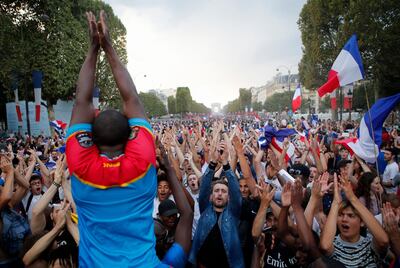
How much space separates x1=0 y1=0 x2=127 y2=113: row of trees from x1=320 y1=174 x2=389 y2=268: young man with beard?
47.5 ft

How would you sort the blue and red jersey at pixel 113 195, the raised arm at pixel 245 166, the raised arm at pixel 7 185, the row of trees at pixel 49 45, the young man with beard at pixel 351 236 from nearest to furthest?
the blue and red jersey at pixel 113 195 → the young man with beard at pixel 351 236 → the raised arm at pixel 7 185 → the raised arm at pixel 245 166 → the row of trees at pixel 49 45

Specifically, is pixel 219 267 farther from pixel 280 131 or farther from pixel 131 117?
pixel 280 131

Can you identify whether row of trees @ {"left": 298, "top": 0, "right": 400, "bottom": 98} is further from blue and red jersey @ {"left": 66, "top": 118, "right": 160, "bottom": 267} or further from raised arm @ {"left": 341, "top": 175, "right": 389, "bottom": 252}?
blue and red jersey @ {"left": 66, "top": 118, "right": 160, "bottom": 267}

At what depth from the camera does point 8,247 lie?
3723 mm

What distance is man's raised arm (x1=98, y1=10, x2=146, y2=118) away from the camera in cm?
190

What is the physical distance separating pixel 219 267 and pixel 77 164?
80.7 inches

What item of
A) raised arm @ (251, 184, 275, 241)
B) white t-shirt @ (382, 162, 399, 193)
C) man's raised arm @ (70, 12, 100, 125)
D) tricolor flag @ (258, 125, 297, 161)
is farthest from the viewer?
tricolor flag @ (258, 125, 297, 161)

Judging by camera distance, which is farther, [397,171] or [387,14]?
[387,14]

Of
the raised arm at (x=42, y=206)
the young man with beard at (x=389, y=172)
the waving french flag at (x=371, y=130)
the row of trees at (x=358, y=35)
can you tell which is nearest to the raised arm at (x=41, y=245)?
the raised arm at (x=42, y=206)

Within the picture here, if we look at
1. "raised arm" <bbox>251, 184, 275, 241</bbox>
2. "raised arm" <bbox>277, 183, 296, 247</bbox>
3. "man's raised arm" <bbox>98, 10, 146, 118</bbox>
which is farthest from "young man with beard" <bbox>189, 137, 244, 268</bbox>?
"man's raised arm" <bbox>98, 10, 146, 118</bbox>

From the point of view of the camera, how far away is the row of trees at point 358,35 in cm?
2308

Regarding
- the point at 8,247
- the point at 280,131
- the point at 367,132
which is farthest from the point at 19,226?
Result: the point at 280,131

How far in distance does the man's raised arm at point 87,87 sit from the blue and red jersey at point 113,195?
0.21 feet

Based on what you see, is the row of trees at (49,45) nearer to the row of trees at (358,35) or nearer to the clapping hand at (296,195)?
the clapping hand at (296,195)
